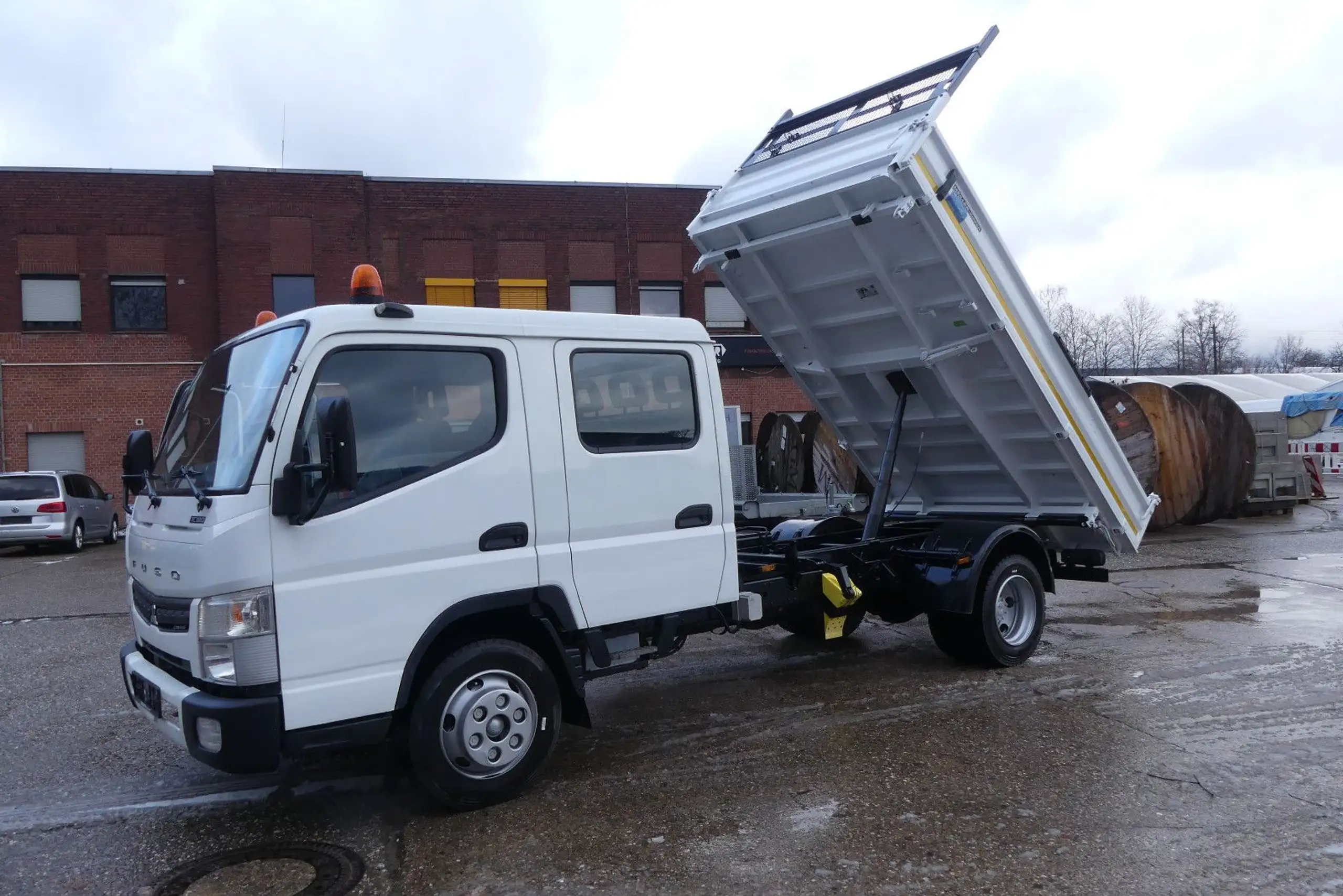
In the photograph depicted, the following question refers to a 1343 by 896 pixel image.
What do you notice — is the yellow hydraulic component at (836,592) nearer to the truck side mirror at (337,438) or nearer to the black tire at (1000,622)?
the black tire at (1000,622)

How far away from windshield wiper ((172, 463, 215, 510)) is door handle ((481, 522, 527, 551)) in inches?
45.7

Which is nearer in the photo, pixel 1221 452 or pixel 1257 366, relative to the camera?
pixel 1221 452

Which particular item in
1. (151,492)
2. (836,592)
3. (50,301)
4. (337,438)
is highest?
(50,301)

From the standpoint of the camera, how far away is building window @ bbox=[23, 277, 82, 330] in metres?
24.3

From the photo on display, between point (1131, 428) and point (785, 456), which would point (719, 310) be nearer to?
point (785, 456)

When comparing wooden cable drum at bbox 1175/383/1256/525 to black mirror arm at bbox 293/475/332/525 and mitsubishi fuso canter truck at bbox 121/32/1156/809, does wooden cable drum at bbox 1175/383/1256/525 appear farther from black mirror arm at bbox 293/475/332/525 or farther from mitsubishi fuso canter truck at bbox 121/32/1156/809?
black mirror arm at bbox 293/475/332/525

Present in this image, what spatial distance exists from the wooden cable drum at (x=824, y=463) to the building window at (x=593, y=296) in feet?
37.5

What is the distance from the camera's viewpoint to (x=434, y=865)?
13.8ft

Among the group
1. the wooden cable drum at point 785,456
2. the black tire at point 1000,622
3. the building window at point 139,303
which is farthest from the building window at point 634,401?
the building window at point 139,303

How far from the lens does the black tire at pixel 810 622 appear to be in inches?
256

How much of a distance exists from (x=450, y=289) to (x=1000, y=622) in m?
21.2

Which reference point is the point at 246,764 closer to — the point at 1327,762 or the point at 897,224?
the point at 897,224

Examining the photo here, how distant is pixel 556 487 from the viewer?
486 centimetres

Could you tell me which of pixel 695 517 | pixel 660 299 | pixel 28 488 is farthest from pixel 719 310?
pixel 695 517
